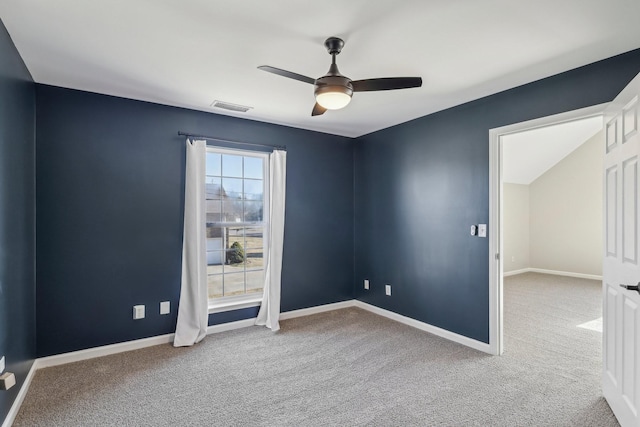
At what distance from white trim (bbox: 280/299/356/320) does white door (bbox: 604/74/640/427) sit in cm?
287

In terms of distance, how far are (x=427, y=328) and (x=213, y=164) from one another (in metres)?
3.02

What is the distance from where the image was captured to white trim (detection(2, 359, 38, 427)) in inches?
81.6

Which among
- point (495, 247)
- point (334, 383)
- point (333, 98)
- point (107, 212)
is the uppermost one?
point (333, 98)

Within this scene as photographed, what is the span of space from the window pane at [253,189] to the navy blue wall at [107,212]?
506 millimetres

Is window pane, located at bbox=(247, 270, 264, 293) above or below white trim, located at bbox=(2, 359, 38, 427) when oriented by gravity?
above

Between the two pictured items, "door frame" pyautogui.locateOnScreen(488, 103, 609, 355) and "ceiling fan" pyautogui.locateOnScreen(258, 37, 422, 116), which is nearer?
"ceiling fan" pyautogui.locateOnScreen(258, 37, 422, 116)

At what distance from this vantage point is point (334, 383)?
2.64 metres

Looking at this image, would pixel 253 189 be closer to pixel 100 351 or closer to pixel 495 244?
pixel 100 351

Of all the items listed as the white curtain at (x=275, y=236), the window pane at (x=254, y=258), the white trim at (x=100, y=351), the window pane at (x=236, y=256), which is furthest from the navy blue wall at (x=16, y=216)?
the white curtain at (x=275, y=236)

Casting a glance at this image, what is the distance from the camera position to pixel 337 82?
6.71 feet

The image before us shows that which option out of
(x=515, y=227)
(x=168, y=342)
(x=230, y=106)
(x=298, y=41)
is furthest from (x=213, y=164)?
(x=515, y=227)

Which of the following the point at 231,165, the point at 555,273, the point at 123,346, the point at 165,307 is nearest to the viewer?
the point at 123,346

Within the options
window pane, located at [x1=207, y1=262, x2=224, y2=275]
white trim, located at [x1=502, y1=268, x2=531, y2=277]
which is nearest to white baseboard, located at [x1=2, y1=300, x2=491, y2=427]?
window pane, located at [x1=207, y1=262, x2=224, y2=275]

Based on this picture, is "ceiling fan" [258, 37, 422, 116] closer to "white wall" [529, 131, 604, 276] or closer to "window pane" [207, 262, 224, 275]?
"window pane" [207, 262, 224, 275]
